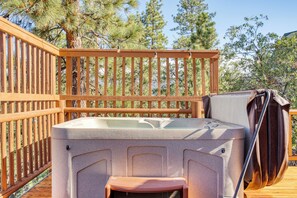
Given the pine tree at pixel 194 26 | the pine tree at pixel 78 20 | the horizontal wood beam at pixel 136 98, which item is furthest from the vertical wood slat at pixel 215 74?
the pine tree at pixel 194 26

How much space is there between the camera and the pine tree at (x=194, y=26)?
46.2ft

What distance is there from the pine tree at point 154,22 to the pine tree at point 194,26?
104cm

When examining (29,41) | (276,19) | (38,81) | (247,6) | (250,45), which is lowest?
(38,81)

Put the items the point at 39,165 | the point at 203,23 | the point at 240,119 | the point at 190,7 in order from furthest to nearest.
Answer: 1. the point at 190,7
2. the point at 203,23
3. the point at 39,165
4. the point at 240,119

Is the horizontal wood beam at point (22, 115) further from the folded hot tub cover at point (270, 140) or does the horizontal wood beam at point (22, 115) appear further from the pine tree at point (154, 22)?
the pine tree at point (154, 22)

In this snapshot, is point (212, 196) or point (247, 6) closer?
point (212, 196)

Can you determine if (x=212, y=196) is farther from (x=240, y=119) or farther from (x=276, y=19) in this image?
(x=276, y=19)

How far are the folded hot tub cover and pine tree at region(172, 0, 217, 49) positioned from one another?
12082mm

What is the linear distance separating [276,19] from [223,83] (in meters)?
3.48

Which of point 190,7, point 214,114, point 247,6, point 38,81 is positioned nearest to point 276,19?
point 247,6

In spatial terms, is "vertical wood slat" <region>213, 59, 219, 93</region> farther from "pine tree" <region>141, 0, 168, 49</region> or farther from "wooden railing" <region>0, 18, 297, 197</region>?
"pine tree" <region>141, 0, 168, 49</region>

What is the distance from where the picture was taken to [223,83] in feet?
40.0

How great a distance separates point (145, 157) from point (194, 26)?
557 inches

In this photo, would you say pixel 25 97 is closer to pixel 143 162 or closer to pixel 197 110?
pixel 143 162
